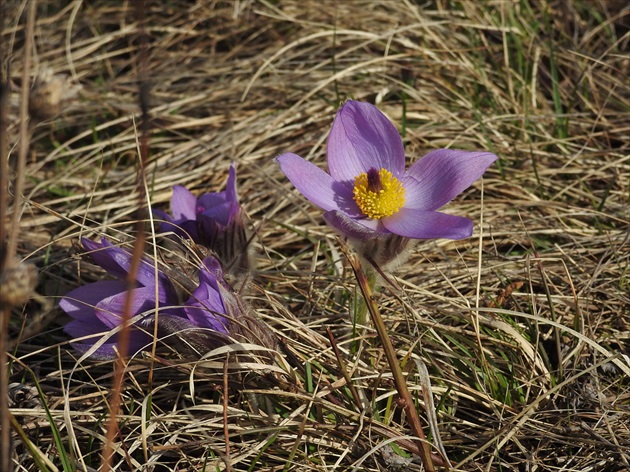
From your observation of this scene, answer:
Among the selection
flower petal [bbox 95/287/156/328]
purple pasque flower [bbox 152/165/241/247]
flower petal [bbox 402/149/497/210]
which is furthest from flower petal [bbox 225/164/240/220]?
flower petal [bbox 402/149/497/210]

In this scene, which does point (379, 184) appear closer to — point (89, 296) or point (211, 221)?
point (211, 221)

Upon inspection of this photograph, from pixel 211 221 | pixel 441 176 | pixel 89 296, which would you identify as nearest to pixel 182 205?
pixel 211 221

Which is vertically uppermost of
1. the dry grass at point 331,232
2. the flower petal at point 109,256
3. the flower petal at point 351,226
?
the flower petal at point 351,226

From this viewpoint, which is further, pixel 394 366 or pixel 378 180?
pixel 378 180

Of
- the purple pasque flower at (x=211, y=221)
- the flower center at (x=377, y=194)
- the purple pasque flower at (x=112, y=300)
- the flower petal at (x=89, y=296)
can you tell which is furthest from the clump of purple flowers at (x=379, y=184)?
the flower petal at (x=89, y=296)

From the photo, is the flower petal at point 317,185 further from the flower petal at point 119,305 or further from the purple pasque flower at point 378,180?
the flower petal at point 119,305

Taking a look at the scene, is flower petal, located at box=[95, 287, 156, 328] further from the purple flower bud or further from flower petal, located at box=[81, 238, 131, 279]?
the purple flower bud

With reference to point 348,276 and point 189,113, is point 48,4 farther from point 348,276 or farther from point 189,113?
point 348,276
